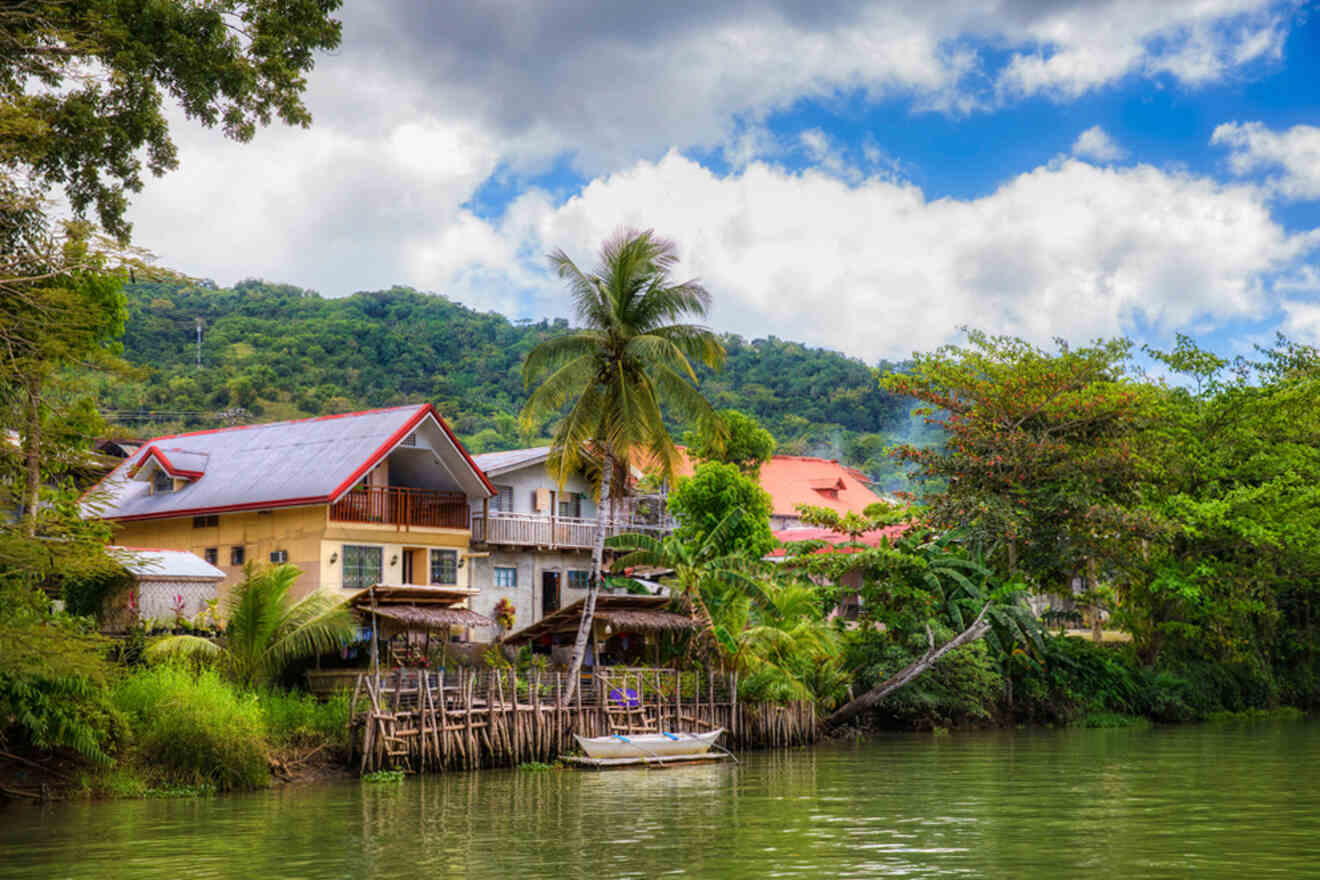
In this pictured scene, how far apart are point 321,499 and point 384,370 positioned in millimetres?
37588

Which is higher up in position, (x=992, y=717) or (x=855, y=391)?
(x=855, y=391)

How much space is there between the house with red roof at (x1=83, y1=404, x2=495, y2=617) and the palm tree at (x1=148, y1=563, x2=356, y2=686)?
576cm

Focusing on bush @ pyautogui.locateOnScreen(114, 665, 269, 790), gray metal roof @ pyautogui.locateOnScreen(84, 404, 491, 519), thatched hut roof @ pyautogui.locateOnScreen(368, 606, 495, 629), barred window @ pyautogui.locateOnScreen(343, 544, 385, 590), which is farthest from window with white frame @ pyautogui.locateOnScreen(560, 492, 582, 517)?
bush @ pyautogui.locateOnScreen(114, 665, 269, 790)

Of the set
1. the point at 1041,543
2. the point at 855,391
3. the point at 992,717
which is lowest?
the point at 992,717

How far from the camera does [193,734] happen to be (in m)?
26.3

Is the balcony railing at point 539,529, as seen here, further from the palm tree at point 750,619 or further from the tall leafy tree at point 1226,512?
the tall leafy tree at point 1226,512

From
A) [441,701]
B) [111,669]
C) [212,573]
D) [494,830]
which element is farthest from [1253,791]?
[212,573]

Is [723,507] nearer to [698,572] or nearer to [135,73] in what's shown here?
[698,572]

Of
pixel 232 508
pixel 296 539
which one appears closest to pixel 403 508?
pixel 296 539

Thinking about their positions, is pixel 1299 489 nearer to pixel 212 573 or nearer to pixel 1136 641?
pixel 1136 641

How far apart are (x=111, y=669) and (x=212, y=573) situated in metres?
14.7

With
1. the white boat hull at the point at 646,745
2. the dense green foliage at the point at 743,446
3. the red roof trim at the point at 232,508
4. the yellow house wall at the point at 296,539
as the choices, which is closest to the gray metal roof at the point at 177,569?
the yellow house wall at the point at 296,539

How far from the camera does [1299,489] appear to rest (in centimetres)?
4862

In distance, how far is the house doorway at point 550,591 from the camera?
46.6 metres
